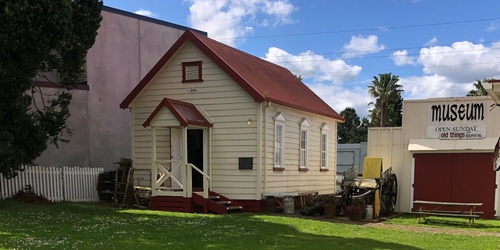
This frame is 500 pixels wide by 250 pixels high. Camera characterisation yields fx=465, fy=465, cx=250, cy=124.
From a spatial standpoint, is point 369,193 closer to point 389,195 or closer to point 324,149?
point 389,195

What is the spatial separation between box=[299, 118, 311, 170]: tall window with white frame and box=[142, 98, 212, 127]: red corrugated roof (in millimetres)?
4064

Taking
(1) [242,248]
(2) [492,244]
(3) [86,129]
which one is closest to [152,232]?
(1) [242,248]

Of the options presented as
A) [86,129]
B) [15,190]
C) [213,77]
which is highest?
[213,77]

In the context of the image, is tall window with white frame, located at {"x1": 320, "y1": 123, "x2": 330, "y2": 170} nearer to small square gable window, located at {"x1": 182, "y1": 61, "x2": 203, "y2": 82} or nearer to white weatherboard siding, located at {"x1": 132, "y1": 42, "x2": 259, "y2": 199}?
white weatherboard siding, located at {"x1": 132, "y1": 42, "x2": 259, "y2": 199}

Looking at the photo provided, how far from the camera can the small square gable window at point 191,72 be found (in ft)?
Result: 53.1

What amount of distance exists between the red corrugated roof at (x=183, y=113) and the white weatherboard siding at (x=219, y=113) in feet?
1.15

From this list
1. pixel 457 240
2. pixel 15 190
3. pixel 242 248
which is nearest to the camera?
pixel 242 248

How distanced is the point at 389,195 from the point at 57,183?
11825mm

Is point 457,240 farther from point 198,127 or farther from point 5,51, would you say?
point 5,51

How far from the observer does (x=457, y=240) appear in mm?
10383

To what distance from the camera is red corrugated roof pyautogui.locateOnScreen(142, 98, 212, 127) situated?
14.7m

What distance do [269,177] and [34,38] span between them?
828cm

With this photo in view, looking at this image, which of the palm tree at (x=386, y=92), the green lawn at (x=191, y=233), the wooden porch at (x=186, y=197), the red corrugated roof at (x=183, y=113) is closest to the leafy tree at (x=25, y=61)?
the green lawn at (x=191, y=233)

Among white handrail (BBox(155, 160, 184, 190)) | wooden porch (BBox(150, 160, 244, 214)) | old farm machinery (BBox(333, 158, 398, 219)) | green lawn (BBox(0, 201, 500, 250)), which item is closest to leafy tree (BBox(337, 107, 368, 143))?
old farm machinery (BBox(333, 158, 398, 219))
